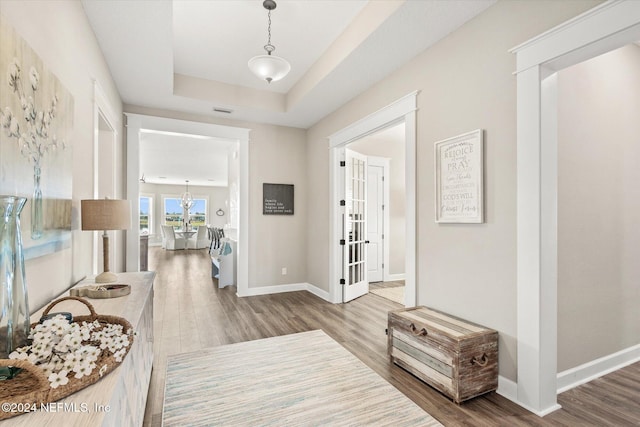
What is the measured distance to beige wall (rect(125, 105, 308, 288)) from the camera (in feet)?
16.6

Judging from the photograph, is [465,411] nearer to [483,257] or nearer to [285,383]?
[483,257]

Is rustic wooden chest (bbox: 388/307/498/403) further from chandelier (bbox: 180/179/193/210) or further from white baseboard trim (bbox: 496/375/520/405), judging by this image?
chandelier (bbox: 180/179/193/210)

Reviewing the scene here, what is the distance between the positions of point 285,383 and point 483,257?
1.77 meters

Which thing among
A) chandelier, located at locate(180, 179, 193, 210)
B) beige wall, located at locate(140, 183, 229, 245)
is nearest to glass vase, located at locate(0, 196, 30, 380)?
chandelier, located at locate(180, 179, 193, 210)

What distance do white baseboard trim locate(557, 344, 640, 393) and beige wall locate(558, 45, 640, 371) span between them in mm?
51

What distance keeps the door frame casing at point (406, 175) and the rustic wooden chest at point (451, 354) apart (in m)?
0.58

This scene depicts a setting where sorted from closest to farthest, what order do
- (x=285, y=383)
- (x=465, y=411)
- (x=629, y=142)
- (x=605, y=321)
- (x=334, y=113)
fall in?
(x=465, y=411), (x=285, y=383), (x=605, y=321), (x=629, y=142), (x=334, y=113)

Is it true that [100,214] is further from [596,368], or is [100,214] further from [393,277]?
[393,277]

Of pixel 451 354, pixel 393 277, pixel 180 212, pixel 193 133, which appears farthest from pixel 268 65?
pixel 180 212

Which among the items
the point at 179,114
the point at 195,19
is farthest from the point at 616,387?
the point at 179,114

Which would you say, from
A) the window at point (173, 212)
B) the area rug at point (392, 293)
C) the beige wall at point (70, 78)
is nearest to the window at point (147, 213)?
the window at point (173, 212)

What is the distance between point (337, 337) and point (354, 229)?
6.55ft

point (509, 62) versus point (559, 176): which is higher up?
point (509, 62)

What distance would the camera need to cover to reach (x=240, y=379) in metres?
2.38
